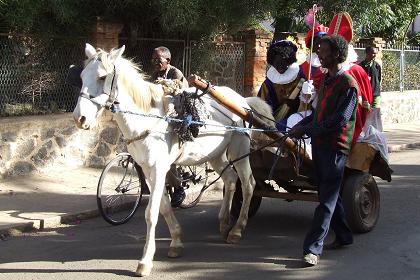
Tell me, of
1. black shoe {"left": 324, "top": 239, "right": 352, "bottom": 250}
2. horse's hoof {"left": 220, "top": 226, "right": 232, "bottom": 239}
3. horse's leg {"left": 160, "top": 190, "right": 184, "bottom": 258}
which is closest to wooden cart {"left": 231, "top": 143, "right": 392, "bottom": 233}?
black shoe {"left": 324, "top": 239, "right": 352, "bottom": 250}

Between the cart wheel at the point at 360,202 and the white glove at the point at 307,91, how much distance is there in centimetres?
98

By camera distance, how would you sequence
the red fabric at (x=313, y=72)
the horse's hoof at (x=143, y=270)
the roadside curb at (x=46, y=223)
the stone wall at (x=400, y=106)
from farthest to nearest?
the stone wall at (x=400, y=106) < the red fabric at (x=313, y=72) < the roadside curb at (x=46, y=223) < the horse's hoof at (x=143, y=270)

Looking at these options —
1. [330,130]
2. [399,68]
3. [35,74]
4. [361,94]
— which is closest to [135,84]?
[330,130]

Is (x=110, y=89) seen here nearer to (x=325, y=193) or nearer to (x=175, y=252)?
(x=175, y=252)

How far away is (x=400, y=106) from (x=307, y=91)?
13081 mm

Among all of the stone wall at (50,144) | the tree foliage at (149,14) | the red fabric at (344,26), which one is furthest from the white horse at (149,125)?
the tree foliage at (149,14)

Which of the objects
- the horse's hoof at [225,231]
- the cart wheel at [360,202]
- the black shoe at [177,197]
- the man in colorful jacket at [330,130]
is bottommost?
the horse's hoof at [225,231]

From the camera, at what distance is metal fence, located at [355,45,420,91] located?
19844mm

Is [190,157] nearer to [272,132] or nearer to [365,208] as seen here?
[272,132]

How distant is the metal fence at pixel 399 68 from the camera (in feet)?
65.1

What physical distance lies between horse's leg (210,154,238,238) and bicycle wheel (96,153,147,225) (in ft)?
3.94

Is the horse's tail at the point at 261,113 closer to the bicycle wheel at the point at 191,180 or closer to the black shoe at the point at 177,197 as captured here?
the bicycle wheel at the point at 191,180

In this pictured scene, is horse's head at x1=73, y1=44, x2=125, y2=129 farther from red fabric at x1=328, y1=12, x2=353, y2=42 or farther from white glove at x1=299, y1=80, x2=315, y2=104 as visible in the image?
Answer: red fabric at x1=328, y1=12, x2=353, y2=42

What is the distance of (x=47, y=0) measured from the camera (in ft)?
32.9
